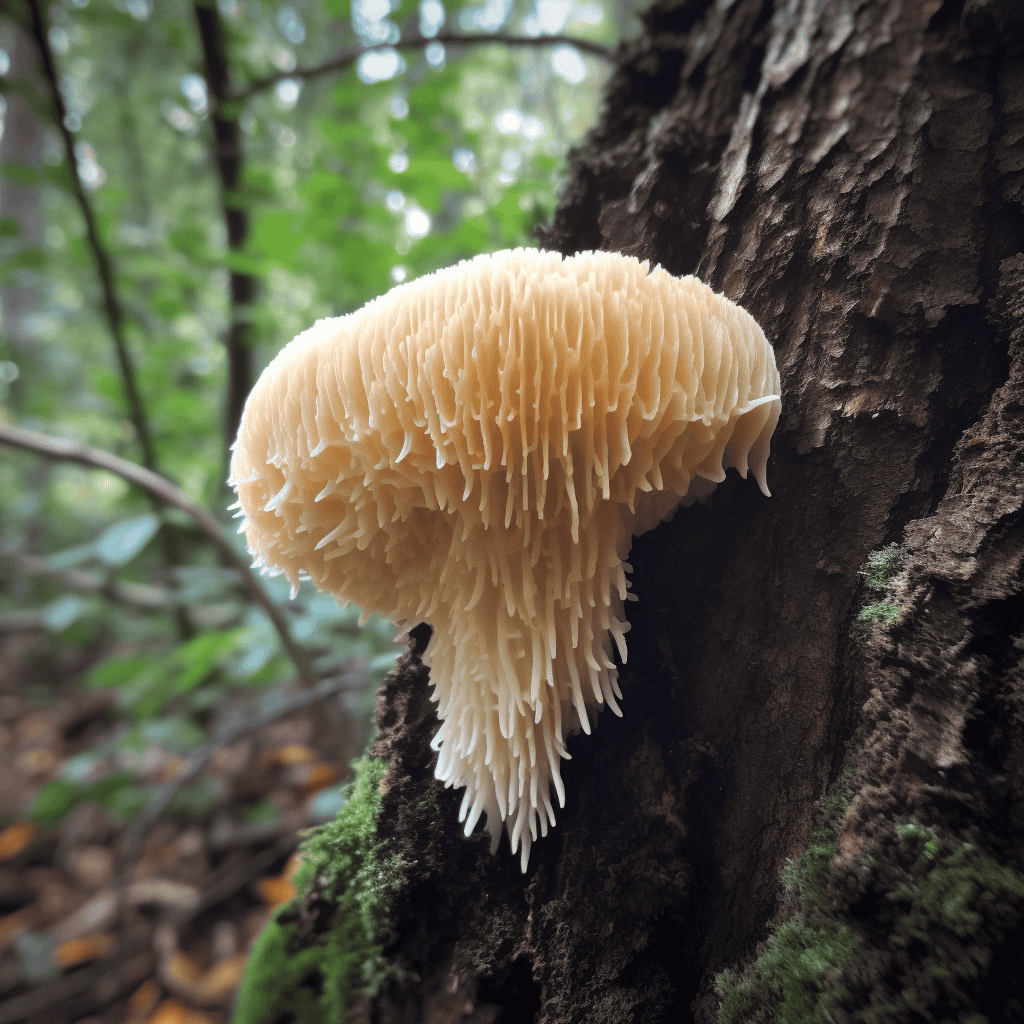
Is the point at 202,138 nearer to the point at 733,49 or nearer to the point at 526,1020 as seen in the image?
the point at 733,49

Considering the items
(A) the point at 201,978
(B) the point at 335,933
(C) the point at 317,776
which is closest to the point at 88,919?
(A) the point at 201,978

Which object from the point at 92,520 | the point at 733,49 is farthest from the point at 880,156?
the point at 92,520

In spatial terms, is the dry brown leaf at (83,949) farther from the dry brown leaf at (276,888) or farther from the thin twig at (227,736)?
the thin twig at (227,736)

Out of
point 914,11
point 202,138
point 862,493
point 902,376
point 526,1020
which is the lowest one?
point 526,1020

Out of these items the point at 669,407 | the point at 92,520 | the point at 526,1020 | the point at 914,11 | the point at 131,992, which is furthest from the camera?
the point at 92,520

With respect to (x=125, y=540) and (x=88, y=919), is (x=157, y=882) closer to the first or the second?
(x=88, y=919)

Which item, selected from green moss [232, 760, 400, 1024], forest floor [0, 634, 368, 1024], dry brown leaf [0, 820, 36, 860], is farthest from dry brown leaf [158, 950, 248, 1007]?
green moss [232, 760, 400, 1024]
